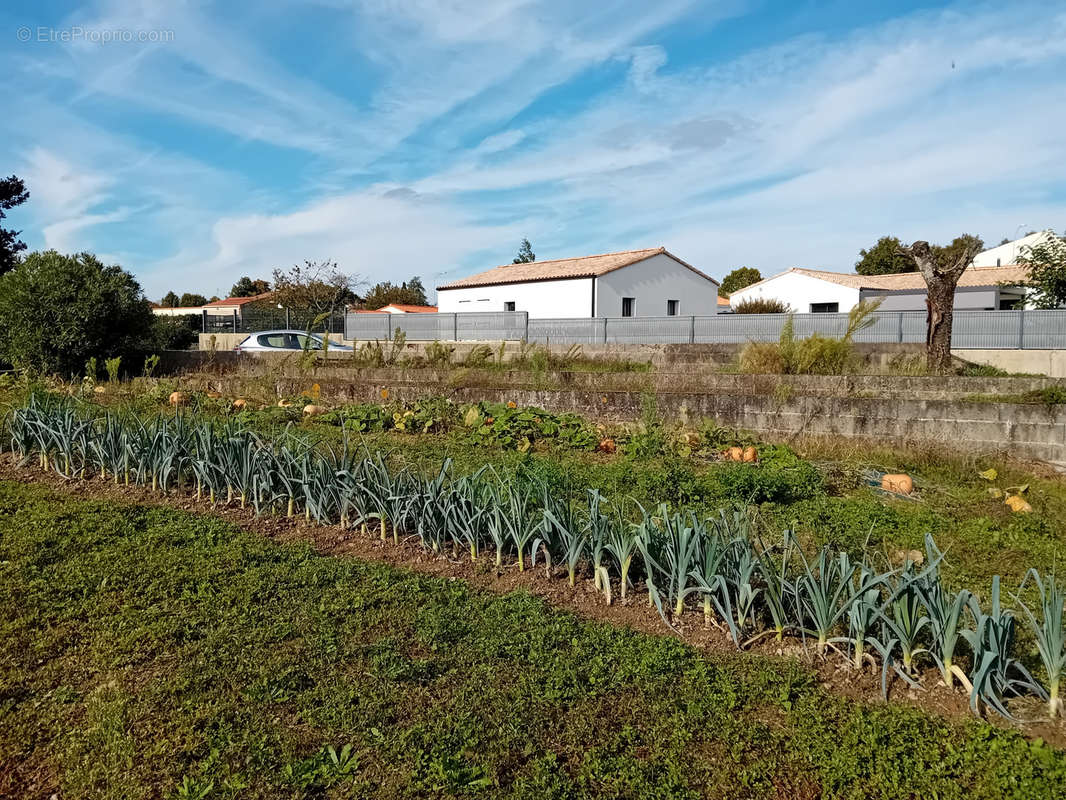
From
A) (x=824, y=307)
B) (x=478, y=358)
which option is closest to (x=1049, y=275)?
(x=478, y=358)

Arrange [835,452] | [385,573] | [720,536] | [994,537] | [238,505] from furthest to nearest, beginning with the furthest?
[835,452], [238,505], [994,537], [385,573], [720,536]

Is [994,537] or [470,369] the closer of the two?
[994,537]

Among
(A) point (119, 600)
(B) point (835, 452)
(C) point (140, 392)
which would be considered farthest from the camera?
(C) point (140, 392)

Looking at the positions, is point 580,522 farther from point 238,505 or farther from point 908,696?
point 238,505

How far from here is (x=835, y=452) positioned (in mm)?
7547

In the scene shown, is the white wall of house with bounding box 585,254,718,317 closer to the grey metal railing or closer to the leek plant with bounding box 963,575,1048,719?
the grey metal railing

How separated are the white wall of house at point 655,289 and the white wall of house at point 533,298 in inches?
37.7

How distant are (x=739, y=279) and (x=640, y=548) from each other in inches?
2341

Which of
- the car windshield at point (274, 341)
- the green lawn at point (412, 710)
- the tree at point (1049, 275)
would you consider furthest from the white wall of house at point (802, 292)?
the green lawn at point (412, 710)

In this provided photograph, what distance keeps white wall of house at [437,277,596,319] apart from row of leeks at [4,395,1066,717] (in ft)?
95.5

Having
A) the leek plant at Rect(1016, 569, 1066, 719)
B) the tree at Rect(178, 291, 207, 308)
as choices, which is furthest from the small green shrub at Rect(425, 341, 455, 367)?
the tree at Rect(178, 291, 207, 308)

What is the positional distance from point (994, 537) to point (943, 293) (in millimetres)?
7321

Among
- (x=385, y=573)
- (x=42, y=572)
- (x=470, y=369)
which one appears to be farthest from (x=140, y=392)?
(x=385, y=573)

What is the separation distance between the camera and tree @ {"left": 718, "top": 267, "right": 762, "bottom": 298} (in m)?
59.2
